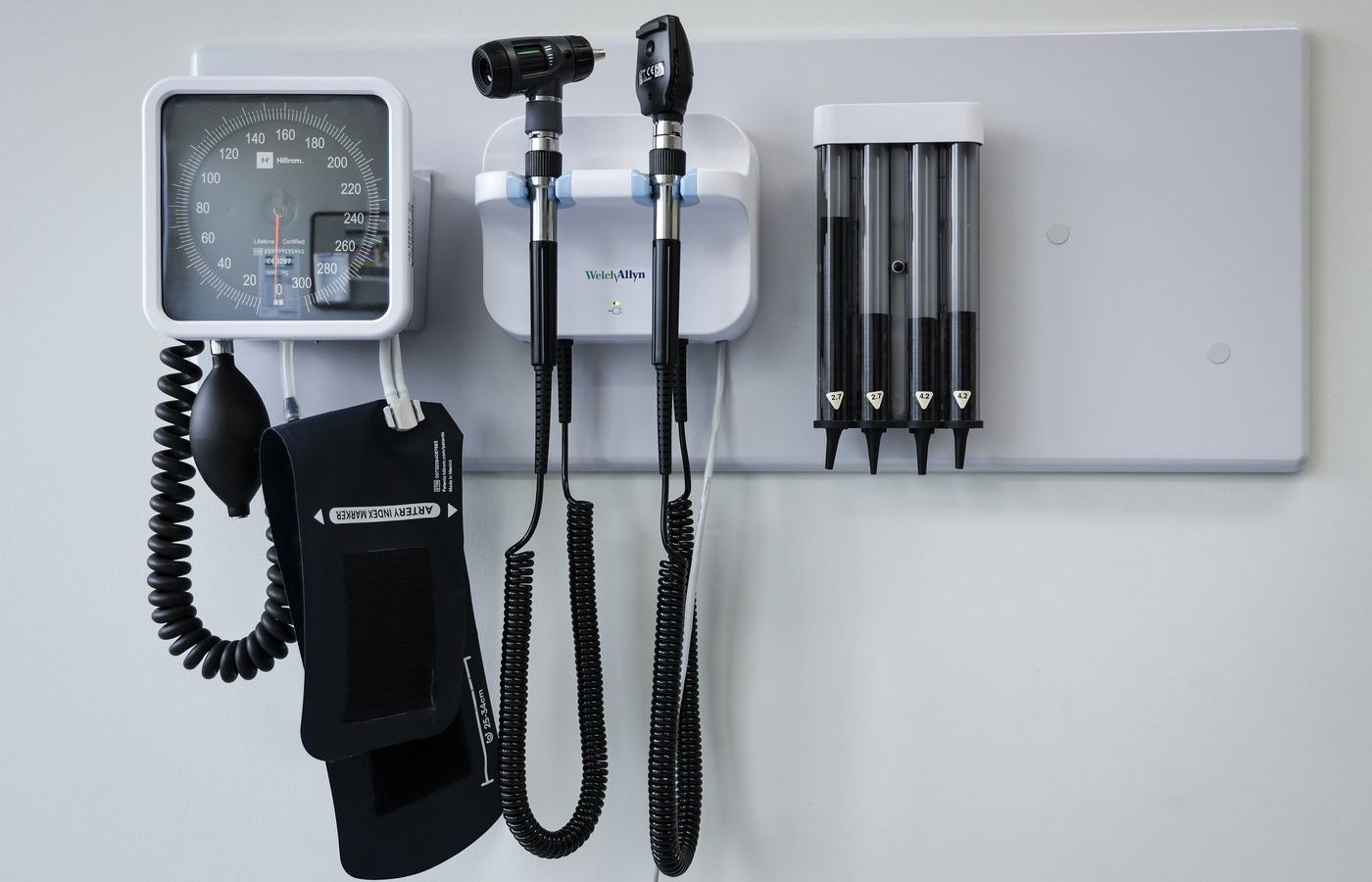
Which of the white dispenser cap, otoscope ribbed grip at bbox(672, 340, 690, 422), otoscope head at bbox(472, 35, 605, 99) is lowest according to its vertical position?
otoscope ribbed grip at bbox(672, 340, 690, 422)

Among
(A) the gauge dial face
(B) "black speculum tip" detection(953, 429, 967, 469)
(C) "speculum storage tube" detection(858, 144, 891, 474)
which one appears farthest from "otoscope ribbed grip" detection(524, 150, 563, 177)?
(B) "black speculum tip" detection(953, 429, 967, 469)

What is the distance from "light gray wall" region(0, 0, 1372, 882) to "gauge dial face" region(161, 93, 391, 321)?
15 cm

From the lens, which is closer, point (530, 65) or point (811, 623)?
point (530, 65)

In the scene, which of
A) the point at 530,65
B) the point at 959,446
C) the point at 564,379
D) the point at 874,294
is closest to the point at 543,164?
the point at 530,65

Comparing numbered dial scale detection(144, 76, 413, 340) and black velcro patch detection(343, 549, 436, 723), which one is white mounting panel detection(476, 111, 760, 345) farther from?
black velcro patch detection(343, 549, 436, 723)

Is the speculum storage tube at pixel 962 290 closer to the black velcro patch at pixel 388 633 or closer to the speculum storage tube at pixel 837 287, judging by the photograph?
the speculum storage tube at pixel 837 287

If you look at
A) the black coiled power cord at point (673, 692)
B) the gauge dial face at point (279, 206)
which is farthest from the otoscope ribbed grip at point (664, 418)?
the gauge dial face at point (279, 206)

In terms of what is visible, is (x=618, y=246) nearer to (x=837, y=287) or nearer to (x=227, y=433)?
(x=837, y=287)

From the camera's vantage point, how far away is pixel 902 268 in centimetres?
75

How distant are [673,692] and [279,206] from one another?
485 mm

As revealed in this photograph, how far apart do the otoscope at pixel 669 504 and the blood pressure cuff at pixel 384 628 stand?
0.15 m

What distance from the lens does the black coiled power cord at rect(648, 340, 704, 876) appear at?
729 mm

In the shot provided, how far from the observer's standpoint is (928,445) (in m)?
0.77

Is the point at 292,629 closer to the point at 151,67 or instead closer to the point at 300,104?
the point at 300,104
